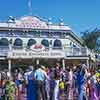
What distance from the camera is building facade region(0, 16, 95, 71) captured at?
172 feet

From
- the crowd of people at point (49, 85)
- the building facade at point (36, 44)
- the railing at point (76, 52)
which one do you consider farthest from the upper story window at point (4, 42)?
the crowd of people at point (49, 85)

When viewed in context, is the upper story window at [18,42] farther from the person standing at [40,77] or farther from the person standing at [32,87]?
the person standing at [40,77]

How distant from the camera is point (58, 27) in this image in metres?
58.8

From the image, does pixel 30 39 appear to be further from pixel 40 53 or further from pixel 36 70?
pixel 36 70

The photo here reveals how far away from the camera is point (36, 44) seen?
53.7 metres

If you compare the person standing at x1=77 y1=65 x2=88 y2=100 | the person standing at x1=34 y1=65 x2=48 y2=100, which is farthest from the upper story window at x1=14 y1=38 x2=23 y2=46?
the person standing at x1=34 y1=65 x2=48 y2=100

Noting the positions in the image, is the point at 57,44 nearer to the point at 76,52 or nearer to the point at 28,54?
the point at 76,52

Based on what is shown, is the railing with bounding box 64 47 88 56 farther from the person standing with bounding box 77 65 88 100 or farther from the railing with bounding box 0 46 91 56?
the person standing with bounding box 77 65 88 100

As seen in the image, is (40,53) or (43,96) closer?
(43,96)

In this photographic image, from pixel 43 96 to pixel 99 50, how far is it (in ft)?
190

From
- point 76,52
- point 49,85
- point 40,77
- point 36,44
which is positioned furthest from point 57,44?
point 40,77

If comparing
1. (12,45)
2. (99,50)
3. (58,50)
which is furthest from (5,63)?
(99,50)

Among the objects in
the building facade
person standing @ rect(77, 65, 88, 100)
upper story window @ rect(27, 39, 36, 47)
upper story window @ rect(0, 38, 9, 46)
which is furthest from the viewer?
upper story window @ rect(27, 39, 36, 47)

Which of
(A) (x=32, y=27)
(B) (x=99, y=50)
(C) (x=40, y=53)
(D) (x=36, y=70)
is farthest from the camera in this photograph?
(B) (x=99, y=50)
